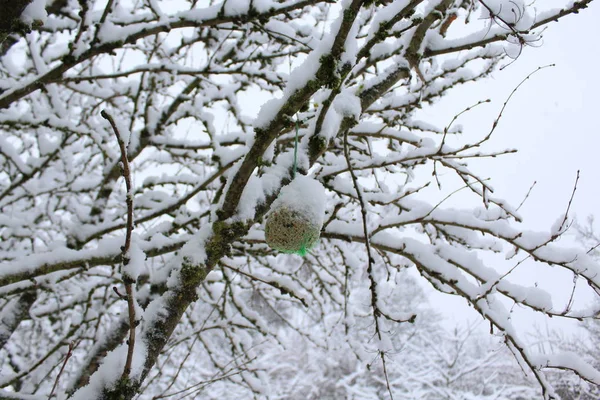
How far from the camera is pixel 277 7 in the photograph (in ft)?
6.68

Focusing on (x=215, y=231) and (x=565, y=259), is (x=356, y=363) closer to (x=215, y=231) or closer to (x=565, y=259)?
(x=565, y=259)

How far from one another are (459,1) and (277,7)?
3.98 feet

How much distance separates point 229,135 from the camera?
10.8 ft

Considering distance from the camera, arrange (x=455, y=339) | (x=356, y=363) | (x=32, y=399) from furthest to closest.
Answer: (x=356, y=363), (x=455, y=339), (x=32, y=399)

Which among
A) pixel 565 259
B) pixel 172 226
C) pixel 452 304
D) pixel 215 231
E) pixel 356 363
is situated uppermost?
pixel 452 304

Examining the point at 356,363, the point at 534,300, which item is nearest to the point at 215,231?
the point at 534,300

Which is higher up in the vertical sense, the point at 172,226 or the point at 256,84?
the point at 256,84

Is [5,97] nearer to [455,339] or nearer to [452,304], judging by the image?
[455,339]

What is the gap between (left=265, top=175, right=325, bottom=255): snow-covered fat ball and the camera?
1.43 meters

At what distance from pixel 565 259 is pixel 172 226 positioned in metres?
2.39

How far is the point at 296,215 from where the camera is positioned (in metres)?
1.42

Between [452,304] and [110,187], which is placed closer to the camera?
[110,187]

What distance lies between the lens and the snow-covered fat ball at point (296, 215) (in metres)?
1.43

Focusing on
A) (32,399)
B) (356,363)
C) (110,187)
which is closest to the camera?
(32,399)
